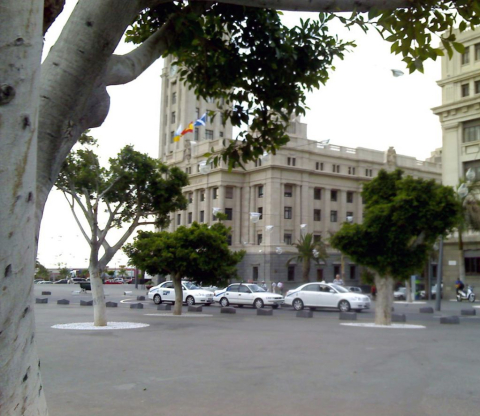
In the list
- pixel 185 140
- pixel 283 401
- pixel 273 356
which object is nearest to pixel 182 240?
pixel 273 356

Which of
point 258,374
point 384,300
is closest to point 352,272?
point 384,300

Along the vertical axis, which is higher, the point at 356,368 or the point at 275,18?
the point at 275,18

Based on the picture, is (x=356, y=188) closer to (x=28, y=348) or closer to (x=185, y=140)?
(x=185, y=140)

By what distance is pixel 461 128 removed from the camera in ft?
143

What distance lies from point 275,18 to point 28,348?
5.17 m

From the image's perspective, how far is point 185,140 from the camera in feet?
226

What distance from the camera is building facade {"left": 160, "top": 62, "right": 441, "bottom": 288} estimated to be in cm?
6144

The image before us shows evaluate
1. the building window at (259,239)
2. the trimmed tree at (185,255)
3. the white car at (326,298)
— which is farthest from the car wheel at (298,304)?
the building window at (259,239)

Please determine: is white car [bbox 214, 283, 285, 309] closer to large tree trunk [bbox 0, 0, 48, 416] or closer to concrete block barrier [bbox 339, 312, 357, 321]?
concrete block barrier [bbox 339, 312, 357, 321]

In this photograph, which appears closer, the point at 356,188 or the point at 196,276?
the point at 196,276

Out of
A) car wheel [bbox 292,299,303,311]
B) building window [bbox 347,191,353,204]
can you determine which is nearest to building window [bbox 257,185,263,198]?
building window [bbox 347,191,353,204]

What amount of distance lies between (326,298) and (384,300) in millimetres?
10477

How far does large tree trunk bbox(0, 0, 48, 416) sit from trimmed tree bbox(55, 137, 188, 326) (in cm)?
1406

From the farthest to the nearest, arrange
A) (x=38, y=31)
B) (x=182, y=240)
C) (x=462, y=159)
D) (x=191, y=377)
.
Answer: (x=462, y=159), (x=182, y=240), (x=191, y=377), (x=38, y=31)
